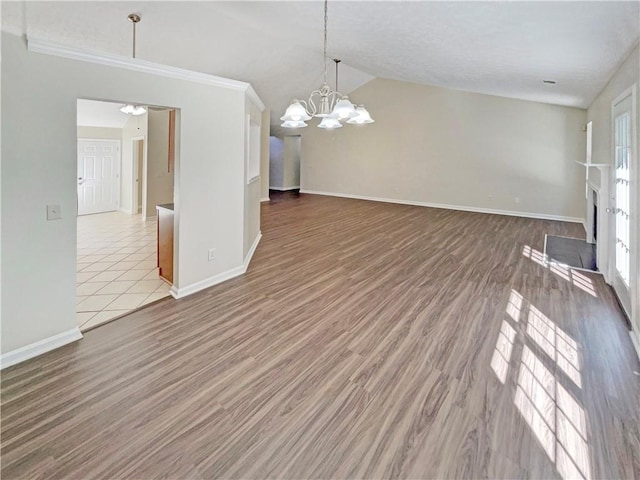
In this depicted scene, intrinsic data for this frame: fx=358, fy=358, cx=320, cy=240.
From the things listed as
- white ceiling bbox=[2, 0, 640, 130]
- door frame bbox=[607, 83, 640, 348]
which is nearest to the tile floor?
white ceiling bbox=[2, 0, 640, 130]

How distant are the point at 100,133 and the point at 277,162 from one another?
22.5ft

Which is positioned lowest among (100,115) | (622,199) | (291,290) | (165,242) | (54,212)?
(291,290)

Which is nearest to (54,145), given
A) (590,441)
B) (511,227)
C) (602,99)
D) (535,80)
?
(590,441)

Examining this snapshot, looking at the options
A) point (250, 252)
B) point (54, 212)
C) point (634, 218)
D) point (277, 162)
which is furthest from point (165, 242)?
point (277, 162)

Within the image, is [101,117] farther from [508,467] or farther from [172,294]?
[508,467]

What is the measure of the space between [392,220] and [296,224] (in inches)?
89.9

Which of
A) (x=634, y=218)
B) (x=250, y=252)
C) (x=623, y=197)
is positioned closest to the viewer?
(x=634, y=218)

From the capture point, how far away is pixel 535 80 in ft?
18.2

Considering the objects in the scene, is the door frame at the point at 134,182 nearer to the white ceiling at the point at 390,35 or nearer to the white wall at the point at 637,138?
the white ceiling at the point at 390,35

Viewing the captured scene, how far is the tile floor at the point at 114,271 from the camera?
345 cm

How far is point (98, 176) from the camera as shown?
8547 millimetres

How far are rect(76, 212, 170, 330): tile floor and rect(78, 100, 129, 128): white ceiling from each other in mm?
2375

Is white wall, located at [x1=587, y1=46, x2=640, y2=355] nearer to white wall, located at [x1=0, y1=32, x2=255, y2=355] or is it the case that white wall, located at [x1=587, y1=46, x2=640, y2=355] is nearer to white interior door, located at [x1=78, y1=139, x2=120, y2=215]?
white wall, located at [x1=0, y1=32, x2=255, y2=355]

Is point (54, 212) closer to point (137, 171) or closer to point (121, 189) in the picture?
point (137, 171)
